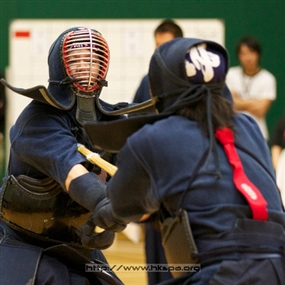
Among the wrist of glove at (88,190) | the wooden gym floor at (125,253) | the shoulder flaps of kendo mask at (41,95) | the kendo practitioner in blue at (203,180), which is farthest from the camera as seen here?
the wooden gym floor at (125,253)

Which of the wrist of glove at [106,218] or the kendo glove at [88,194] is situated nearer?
the wrist of glove at [106,218]

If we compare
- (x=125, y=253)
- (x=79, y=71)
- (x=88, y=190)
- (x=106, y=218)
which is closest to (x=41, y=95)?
(x=79, y=71)

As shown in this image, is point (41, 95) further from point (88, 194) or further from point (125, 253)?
point (125, 253)

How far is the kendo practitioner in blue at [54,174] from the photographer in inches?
101

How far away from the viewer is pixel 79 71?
8.86 feet

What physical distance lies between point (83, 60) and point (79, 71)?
0.15 ft

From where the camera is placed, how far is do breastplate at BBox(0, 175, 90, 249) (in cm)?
266

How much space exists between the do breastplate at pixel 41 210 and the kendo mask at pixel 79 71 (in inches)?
11.7

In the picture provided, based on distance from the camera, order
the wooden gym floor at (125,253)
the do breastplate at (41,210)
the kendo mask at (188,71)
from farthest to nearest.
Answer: the wooden gym floor at (125,253) < the do breastplate at (41,210) < the kendo mask at (188,71)

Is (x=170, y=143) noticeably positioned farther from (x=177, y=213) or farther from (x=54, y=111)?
(x=54, y=111)

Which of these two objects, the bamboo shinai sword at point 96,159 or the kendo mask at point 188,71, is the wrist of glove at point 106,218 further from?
the kendo mask at point 188,71

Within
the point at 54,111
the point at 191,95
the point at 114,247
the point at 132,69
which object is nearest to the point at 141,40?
the point at 132,69

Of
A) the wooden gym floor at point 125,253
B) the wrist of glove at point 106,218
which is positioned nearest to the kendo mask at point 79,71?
the wrist of glove at point 106,218

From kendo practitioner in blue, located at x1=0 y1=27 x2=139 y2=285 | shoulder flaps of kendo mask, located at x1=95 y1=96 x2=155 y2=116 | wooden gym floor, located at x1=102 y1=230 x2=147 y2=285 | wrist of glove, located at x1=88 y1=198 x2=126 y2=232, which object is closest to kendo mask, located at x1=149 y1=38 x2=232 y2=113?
wrist of glove, located at x1=88 y1=198 x2=126 y2=232
